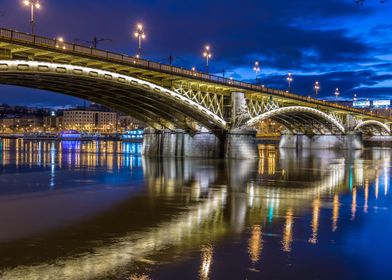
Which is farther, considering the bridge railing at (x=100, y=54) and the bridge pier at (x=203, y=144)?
the bridge pier at (x=203, y=144)

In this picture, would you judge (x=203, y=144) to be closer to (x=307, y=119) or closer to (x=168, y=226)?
(x=307, y=119)

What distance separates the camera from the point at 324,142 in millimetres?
102938

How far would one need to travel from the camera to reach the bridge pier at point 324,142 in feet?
336

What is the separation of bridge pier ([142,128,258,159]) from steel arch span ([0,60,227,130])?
149 cm

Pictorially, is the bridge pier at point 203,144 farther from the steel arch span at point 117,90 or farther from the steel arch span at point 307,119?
the steel arch span at point 307,119

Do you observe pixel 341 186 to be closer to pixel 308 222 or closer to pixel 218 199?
pixel 218 199

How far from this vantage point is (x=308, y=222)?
51.7 ft

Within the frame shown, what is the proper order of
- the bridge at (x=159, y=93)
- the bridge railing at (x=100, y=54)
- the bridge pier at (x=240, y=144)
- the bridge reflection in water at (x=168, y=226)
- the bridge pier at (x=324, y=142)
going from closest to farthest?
the bridge reflection in water at (x=168, y=226) < the bridge railing at (x=100, y=54) < the bridge at (x=159, y=93) < the bridge pier at (x=240, y=144) < the bridge pier at (x=324, y=142)

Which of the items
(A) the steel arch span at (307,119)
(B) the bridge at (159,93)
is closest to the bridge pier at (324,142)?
(A) the steel arch span at (307,119)

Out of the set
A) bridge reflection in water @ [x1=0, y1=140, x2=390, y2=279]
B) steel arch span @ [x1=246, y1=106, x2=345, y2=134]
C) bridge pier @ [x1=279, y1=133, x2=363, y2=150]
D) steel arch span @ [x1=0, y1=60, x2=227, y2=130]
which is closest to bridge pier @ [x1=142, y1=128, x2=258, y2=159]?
steel arch span @ [x1=0, y1=60, x2=227, y2=130]

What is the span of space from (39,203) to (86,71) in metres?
19.9

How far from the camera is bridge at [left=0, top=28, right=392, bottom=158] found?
35062mm

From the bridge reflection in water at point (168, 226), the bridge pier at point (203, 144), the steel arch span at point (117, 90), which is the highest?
the steel arch span at point (117, 90)

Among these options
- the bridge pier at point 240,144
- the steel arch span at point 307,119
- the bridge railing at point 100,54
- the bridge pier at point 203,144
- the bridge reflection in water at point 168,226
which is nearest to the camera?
the bridge reflection in water at point 168,226
